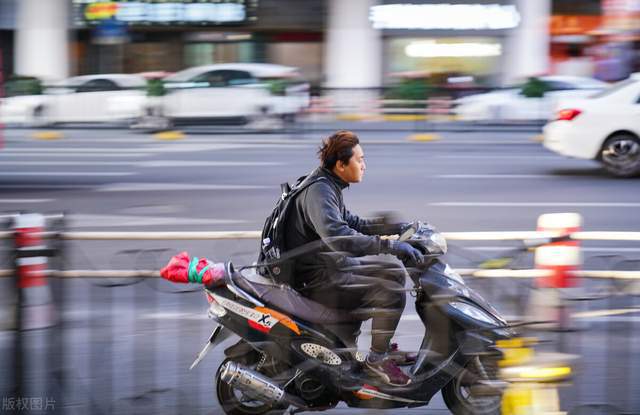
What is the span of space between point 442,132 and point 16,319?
15.9 m

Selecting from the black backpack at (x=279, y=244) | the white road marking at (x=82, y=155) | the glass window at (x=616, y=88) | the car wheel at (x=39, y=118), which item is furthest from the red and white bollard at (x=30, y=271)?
the car wheel at (x=39, y=118)

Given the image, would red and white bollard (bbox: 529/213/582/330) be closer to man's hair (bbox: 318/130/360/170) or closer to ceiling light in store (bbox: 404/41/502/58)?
man's hair (bbox: 318/130/360/170)

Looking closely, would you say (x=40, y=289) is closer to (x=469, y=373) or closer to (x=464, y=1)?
(x=469, y=373)

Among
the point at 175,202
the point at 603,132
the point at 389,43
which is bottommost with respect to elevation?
the point at 175,202

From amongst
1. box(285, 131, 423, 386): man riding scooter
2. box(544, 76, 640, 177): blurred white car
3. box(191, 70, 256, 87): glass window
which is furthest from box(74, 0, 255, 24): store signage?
box(285, 131, 423, 386): man riding scooter

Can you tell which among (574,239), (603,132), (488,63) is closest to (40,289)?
(574,239)

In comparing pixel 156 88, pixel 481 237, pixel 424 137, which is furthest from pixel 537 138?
pixel 481 237

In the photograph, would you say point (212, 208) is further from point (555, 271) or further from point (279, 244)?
point (555, 271)

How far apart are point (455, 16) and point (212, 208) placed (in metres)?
17.2

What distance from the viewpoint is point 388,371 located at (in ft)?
15.6

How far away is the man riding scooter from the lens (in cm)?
466

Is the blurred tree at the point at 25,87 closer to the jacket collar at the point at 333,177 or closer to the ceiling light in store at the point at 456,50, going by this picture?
the ceiling light in store at the point at 456,50

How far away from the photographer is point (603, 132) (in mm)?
13531

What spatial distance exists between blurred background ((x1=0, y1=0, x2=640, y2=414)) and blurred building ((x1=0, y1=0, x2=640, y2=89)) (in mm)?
55
